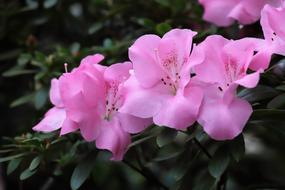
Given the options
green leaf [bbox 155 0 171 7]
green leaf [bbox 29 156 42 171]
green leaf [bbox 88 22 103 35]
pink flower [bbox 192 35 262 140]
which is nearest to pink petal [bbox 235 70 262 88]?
pink flower [bbox 192 35 262 140]

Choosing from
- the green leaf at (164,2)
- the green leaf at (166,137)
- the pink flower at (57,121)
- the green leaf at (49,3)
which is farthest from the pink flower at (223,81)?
the green leaf at (49,3)

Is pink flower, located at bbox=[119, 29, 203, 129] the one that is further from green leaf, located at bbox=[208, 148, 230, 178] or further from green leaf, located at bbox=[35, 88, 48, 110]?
green leaf, located at bbox=[35, 88, 48, 110]

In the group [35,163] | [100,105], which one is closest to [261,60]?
[100,105]

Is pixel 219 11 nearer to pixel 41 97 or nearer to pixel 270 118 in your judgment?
pixel 270 118

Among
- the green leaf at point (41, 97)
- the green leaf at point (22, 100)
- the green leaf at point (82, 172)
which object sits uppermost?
the green leaf at point (82, 172)

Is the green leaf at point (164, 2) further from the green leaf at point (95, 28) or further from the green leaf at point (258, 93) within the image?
the green leaf at point (258, 93)
